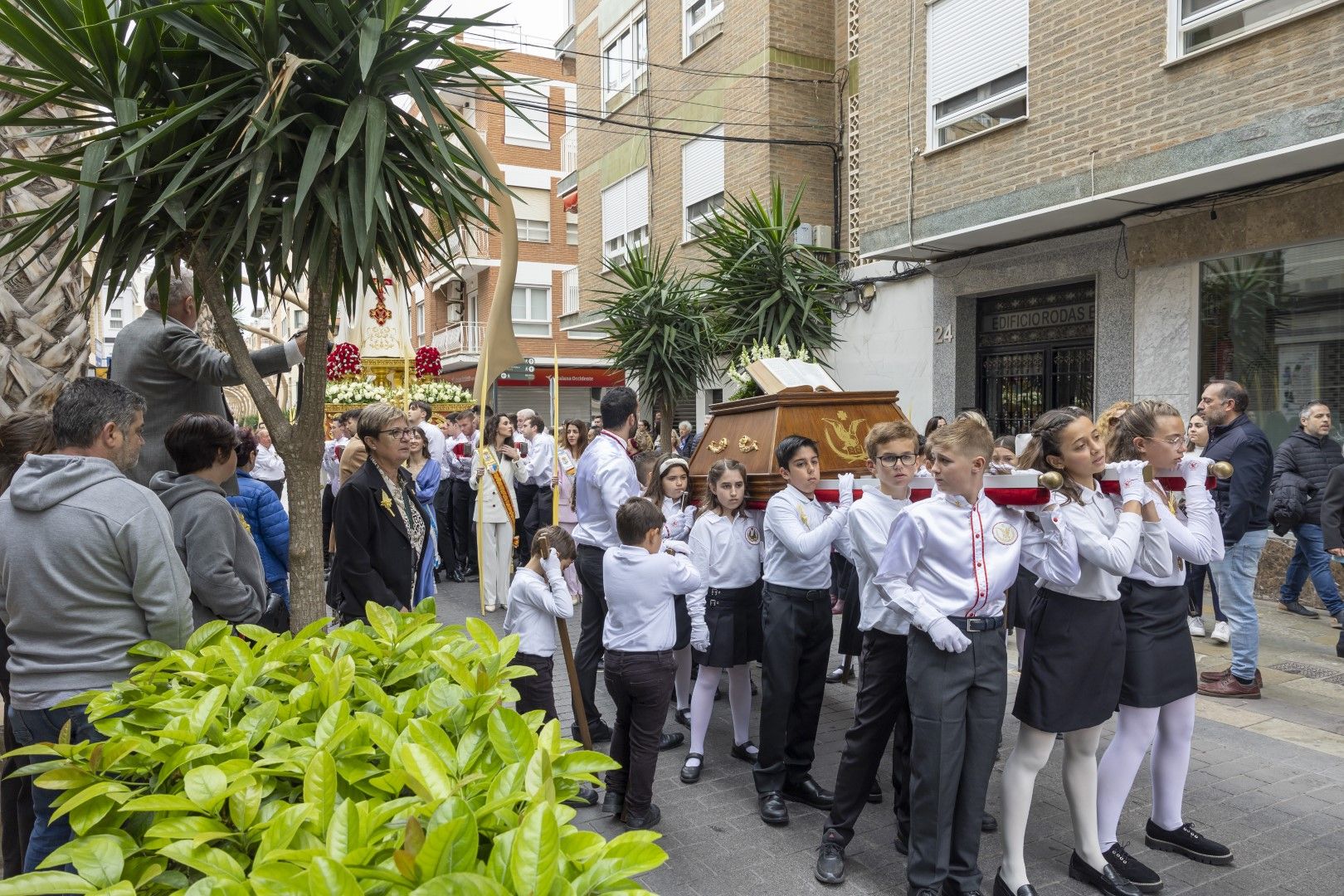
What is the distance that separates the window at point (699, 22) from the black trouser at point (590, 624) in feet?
47.1

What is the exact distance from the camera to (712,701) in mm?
5516

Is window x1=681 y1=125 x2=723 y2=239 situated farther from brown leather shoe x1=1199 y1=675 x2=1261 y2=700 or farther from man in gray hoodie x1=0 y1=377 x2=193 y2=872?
man in gray hoodie x1=0 y1=377 x2=193 y2=872

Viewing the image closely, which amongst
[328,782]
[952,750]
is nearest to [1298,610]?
[952,750]

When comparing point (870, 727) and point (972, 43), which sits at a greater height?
point (972, 43)

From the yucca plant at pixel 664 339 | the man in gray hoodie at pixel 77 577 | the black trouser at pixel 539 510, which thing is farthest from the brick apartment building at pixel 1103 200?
the man in gray hoodie at pixel 77 577

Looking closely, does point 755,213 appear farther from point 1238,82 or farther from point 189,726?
point 189,726

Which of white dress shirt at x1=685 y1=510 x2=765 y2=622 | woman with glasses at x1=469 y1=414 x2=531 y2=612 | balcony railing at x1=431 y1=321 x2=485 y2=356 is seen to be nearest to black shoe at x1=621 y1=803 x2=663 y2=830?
white dress shirt at x1=685 y1=510 x2=765 y2=622

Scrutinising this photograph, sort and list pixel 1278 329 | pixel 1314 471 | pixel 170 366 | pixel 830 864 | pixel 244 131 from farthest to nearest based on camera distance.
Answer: pixel 1278 329 < pixel 1314 471 < pixel 170 366 < pixel 830 864 < pixel 244 131

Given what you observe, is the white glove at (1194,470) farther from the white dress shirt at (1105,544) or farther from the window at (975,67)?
the window at (975,67)

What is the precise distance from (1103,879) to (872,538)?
1.69 meters

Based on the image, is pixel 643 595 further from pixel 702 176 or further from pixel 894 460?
pixel 702 176

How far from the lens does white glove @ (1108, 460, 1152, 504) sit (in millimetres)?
3795

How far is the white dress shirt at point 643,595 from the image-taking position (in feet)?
15.3

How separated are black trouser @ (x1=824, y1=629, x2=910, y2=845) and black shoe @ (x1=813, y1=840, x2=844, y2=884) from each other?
0.04 meters
